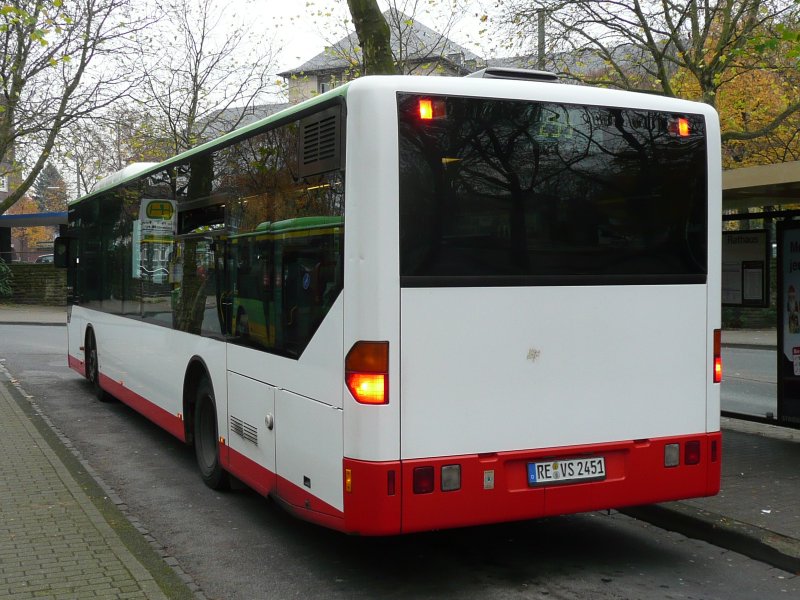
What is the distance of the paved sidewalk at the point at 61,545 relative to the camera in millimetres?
5133

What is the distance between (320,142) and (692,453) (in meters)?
2.90

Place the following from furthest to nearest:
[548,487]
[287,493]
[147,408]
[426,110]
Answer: [147,408] < [287,493] < [548,487] < [426,110]

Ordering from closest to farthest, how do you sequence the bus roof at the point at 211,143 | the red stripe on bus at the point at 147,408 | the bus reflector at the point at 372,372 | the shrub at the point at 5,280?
the bus reflector at the point at 372,372, the bus roof at the point at 211,143, the red stripe on bus at the point at 147,408, the shrub at the point at 5,280

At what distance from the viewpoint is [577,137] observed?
555 cm

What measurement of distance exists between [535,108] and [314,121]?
1280 mm

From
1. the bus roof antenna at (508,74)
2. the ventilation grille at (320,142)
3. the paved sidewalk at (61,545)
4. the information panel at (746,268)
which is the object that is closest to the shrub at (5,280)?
the paved sidewalk at (61,545)

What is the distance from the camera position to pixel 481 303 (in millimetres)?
5207

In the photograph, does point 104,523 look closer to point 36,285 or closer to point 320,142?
point 320,142

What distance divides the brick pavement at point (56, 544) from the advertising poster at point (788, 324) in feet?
21.0

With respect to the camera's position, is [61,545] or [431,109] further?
[61,545]

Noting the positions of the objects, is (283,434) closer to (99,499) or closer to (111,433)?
(99,499)

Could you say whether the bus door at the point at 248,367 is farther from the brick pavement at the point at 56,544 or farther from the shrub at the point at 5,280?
the shrub at the point at 5,280

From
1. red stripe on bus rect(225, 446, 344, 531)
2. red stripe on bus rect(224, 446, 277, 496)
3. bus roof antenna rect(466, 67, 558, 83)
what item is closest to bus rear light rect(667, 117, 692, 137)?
bus roof antenna rect(466, 67, 558, 83)

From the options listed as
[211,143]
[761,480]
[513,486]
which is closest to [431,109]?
[513,486]
